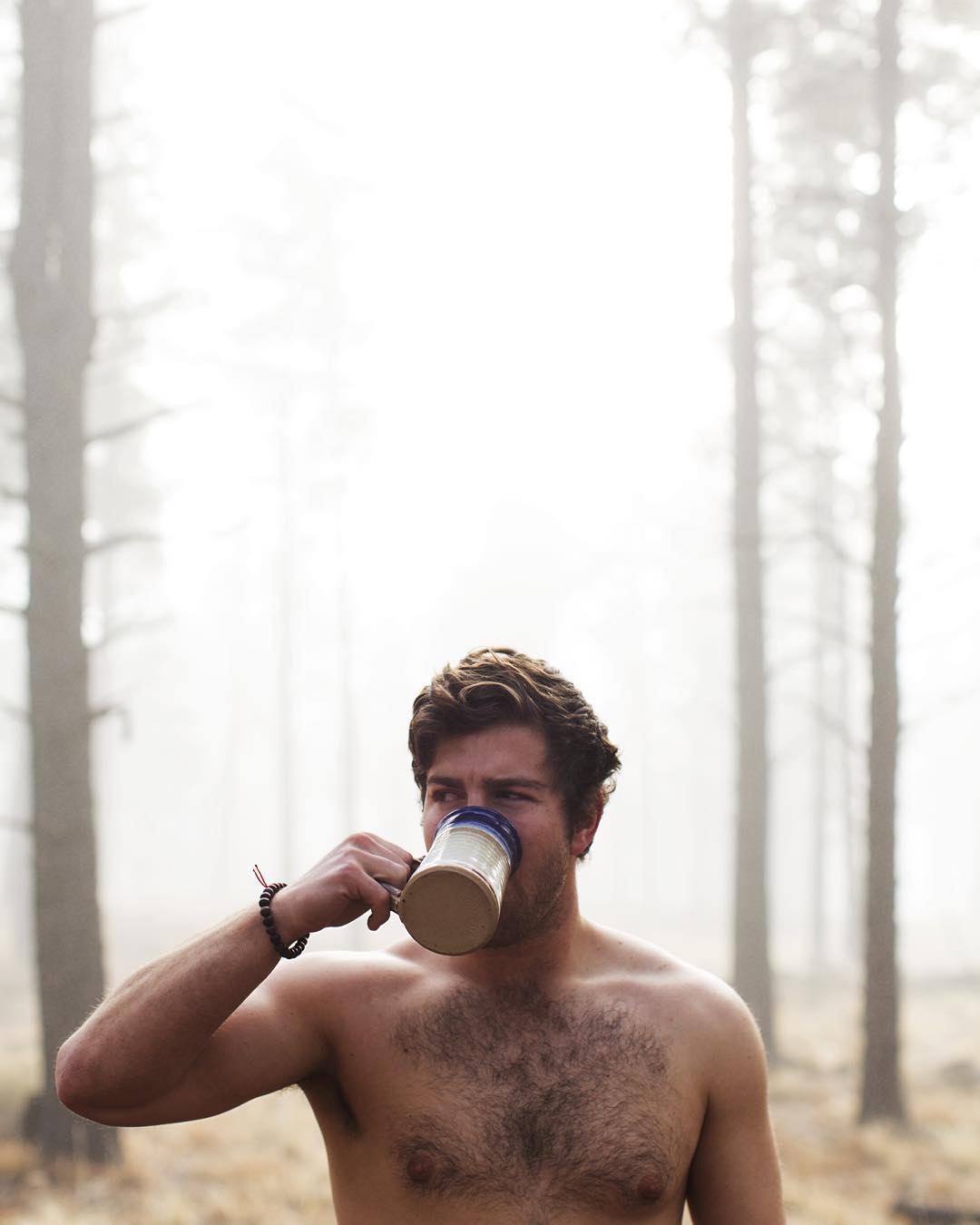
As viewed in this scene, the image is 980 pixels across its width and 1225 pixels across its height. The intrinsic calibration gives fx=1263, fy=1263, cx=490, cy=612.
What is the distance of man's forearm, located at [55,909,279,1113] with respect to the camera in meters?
2.60

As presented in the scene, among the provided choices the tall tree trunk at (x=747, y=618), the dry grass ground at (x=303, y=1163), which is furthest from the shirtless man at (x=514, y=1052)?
the tall tree trunk at (x=747, y=618)

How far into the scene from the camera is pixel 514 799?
2945 mm

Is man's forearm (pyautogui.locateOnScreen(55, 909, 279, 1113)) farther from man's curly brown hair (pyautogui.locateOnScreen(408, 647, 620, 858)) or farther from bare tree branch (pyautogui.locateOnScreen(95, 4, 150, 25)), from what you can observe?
bare tree branch (pyautogui.locateOnScreen(95, 4, 150, 25))

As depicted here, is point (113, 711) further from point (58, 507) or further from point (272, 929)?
point (272, 929)

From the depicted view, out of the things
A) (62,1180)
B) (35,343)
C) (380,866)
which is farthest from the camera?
(35,343)

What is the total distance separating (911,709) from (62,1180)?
166ft

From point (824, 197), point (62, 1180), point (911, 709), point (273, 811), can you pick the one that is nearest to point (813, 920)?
point (824, 197)

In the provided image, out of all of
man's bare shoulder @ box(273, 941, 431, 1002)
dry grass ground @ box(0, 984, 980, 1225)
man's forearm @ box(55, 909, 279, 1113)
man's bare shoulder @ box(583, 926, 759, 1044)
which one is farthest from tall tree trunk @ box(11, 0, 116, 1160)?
man's forearm @ box(55, 909, 279, 1113)

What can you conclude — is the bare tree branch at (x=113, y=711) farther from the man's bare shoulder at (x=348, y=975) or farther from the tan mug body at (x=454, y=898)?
the tan mug body at (x=454, y=898)

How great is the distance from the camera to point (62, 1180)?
8.05 meters

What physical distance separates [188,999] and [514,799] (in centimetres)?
84

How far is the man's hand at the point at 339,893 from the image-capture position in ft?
8.56

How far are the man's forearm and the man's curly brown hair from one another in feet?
2.15

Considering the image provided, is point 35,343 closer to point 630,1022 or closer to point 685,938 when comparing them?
point 630,1022
